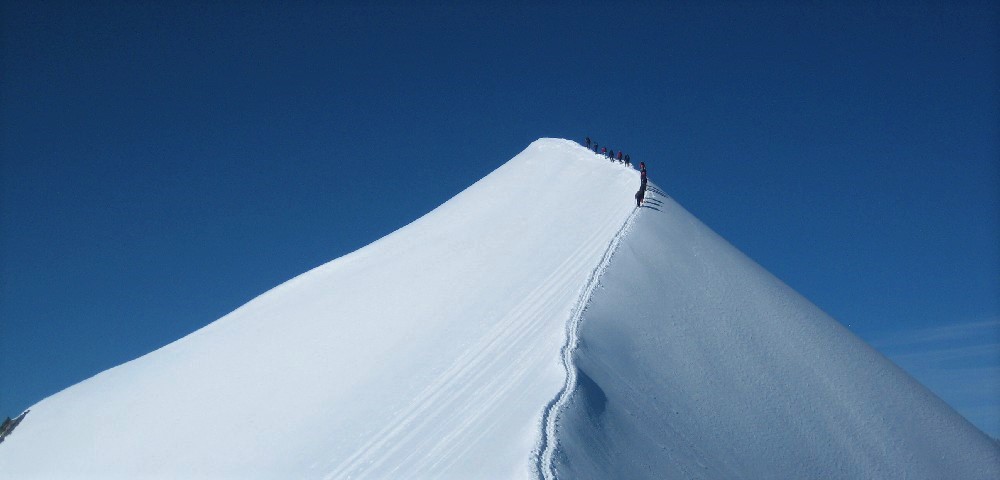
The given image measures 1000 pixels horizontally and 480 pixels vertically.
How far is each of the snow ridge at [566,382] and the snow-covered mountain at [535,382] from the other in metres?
0.04

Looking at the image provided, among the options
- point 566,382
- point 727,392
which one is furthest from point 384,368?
point 566,382

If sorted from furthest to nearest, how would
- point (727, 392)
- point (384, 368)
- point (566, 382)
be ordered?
point (384, 368) → point (727, 392) → point (566, 382)

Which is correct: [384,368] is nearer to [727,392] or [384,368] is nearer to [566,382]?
[727,392]

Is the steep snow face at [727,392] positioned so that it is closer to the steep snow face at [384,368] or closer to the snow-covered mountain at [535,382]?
the snow-covered mountain at [535,382]

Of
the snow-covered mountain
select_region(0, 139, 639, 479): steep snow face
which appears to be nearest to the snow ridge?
the snow-covered mountain

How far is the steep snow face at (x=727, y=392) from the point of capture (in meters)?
11.6

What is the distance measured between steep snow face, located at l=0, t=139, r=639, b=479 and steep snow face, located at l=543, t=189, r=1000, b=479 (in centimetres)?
82

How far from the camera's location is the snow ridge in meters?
9.19

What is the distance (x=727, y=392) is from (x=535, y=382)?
435 cm

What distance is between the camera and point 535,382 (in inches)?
497

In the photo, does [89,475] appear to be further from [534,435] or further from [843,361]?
[843,361]

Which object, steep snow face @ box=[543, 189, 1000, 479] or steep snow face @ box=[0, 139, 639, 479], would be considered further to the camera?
steep snow face @ box=[0, 139, 639, 479]

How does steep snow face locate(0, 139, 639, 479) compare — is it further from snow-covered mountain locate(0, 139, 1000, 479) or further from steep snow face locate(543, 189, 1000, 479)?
steep snow face locate(543, 189, 1000, 479)

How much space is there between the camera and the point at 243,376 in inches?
901
